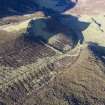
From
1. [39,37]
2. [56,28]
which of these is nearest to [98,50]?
[39,37]

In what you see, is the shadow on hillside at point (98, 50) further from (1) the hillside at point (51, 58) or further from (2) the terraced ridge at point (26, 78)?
(2) the terraced ridge at point (26, 78)

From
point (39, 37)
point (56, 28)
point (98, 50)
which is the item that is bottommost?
point (98, 50)

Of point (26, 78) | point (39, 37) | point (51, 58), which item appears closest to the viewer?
point (26, 78)

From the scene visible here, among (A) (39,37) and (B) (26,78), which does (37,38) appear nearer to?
(A) (39,37)

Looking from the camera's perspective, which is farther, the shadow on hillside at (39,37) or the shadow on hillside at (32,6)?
the shadow on hillside at (32,6)

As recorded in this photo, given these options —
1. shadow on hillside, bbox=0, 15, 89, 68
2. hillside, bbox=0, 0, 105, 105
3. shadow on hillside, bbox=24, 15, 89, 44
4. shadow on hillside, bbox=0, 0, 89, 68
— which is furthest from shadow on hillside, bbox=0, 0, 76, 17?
shadow on hillside, bbox=0, 15, 89, 68

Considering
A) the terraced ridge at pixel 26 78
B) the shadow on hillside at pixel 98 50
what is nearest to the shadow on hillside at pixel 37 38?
the terraced ridge at pixel 26 78

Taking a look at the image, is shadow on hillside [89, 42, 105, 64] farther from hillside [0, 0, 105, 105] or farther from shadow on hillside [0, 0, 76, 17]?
shadow on hillside [0, 0, 76, 17]
